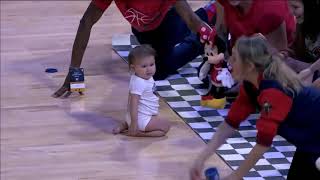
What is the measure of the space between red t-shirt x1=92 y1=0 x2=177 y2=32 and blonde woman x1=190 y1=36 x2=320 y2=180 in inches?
36.0

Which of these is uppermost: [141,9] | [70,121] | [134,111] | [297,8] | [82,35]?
[297,8]

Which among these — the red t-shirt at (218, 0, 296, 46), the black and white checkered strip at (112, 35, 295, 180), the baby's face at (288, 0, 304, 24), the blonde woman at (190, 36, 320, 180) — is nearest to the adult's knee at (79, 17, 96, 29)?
the black and white checkered strip at (112, 35, 295, 180)

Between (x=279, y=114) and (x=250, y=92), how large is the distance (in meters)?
0.10

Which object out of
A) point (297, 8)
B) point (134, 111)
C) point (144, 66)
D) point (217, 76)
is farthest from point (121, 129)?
point (297, 8)

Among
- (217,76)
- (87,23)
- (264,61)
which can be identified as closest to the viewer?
(264,61)

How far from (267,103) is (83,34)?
123 centimetres

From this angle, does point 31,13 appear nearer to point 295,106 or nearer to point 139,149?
point 139,149

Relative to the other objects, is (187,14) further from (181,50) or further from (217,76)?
(181,50)

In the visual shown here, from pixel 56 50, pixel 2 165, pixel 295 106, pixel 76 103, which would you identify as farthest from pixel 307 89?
pixel 56 50

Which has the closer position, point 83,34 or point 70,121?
point 70,121

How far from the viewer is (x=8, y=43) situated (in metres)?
3.42

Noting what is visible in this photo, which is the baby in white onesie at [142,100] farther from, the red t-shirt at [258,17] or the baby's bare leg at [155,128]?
the red t-shirt at [258,17]

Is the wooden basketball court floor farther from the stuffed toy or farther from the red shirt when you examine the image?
the red shirt

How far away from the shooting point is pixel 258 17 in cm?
204
